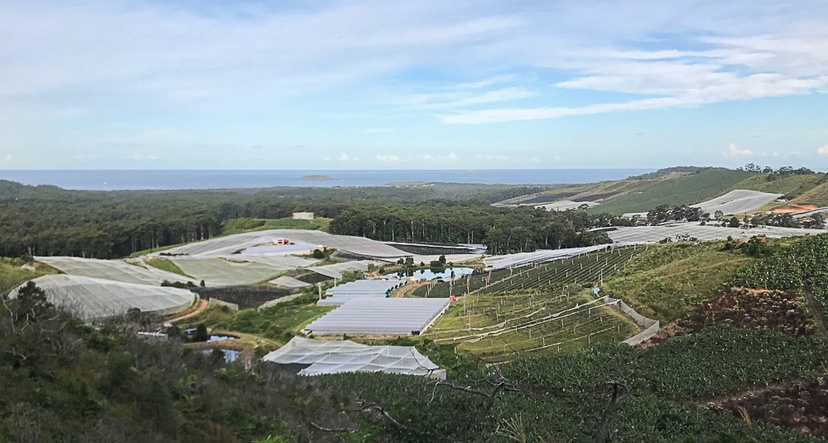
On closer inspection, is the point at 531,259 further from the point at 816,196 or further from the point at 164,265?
the point at 816,196

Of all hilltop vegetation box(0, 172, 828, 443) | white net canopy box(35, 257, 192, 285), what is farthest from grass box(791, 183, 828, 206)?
white net canopy box(35, 257, 192, 285)

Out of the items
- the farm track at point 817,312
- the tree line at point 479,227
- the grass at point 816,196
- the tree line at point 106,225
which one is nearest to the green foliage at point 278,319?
the farm track at point 817,312

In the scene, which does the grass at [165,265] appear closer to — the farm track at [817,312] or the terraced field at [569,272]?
the terraced field at [569,272]

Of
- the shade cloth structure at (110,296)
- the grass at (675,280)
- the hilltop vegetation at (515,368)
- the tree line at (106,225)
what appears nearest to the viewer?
the hilltop vegetation at (515,368)

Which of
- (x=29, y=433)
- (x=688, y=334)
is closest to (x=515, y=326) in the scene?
(x=688, y=334)

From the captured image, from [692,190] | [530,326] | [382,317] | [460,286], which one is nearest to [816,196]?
[692,190]

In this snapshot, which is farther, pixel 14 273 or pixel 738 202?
pixel 738 202
